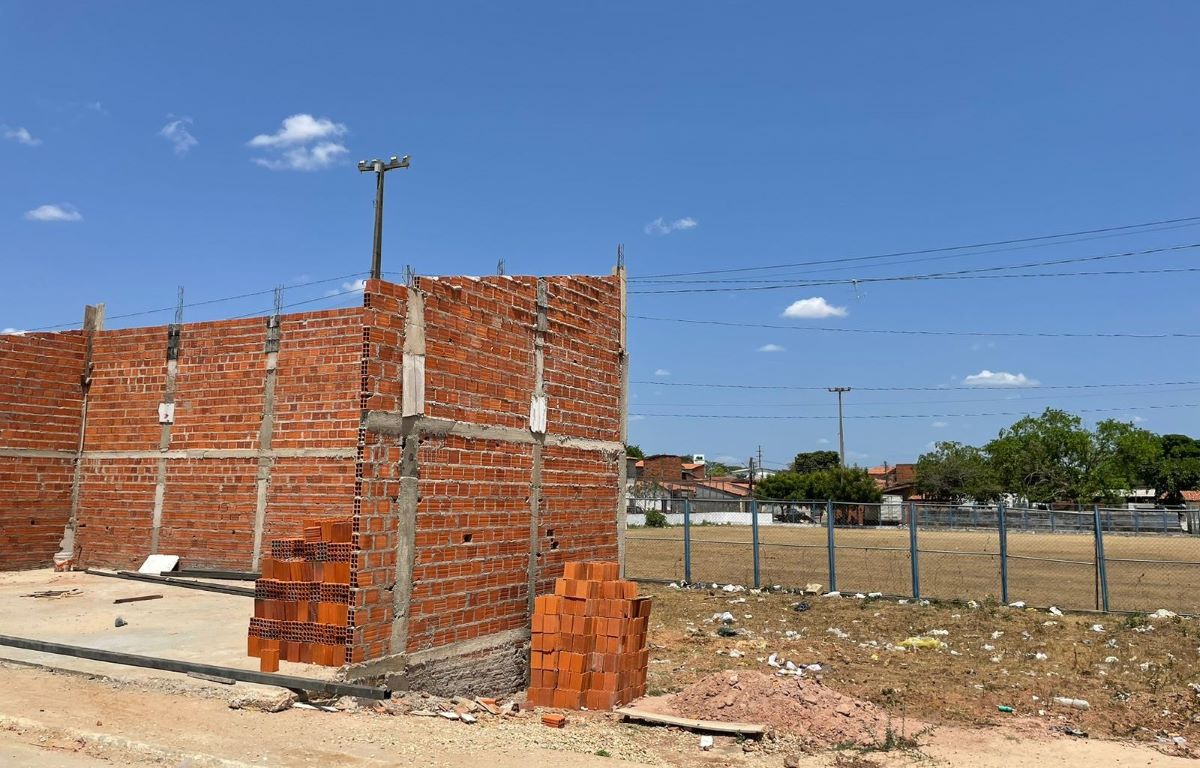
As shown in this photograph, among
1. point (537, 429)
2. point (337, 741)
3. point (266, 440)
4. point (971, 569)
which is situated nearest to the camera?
point (337, 741)

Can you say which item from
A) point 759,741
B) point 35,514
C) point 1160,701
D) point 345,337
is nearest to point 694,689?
point 759,741

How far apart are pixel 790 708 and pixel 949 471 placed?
259 ft

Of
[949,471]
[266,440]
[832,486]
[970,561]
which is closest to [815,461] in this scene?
[949,471]

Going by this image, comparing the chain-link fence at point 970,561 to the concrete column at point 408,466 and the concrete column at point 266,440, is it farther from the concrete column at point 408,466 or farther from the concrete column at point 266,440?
the concrete column at point 408,466

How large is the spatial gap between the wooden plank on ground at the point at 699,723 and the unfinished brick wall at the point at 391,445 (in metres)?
1.84

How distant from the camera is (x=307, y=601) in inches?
297

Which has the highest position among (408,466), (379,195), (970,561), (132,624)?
(379,195)

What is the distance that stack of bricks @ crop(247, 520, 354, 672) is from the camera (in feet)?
24.1

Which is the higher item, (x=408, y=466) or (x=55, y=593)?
(x=408, y=466)

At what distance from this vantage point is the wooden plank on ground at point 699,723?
726 centimetres

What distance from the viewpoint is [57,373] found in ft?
52.6

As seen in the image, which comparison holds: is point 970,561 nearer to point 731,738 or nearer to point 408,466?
point 731,738

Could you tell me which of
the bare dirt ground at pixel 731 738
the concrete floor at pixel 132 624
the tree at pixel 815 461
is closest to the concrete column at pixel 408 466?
the concrete floor at pixel 132 624

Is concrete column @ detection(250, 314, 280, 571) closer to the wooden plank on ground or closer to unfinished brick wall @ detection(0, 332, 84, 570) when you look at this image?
unfinished brick wall @ detection(0, 332, 84, 570)
